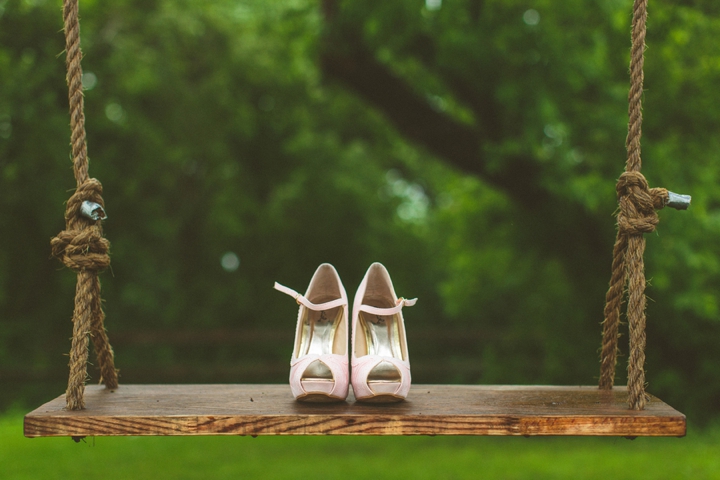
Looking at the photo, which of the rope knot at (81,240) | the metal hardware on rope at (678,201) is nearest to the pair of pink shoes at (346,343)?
the rope knot at (81,240)

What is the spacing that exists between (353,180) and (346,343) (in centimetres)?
735

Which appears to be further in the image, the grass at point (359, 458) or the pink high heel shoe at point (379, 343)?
the grass at point (359, 458)

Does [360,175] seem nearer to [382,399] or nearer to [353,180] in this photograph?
[353,180]

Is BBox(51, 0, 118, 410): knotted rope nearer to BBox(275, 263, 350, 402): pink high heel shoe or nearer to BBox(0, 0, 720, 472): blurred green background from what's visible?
BBox(275, 263, 350, 402): pink high heel shoe

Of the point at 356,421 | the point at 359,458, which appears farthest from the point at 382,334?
the point at 359,458

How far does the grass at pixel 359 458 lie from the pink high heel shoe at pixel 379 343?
10.4 feet

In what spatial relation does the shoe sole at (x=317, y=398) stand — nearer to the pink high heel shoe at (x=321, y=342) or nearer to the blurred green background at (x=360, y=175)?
the pink high heel shoe at (x=321, y=342)

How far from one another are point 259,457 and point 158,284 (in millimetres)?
3929

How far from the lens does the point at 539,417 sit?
1.49 m

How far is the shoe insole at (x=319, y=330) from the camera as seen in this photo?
190cm

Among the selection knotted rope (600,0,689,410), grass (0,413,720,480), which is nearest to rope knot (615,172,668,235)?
knotted rope (600,0,689,410)

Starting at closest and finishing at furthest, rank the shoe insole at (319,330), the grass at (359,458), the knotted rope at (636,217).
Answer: the knotted rope at (636,217)
the shoe insole at (319,330)
the grass at (359,458)

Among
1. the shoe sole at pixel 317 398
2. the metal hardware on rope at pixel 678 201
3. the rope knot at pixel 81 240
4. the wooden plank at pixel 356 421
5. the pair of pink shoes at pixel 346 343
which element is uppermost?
the metal hardware on rope at pixel 678 201

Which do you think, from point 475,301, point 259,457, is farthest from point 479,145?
point 259,457
